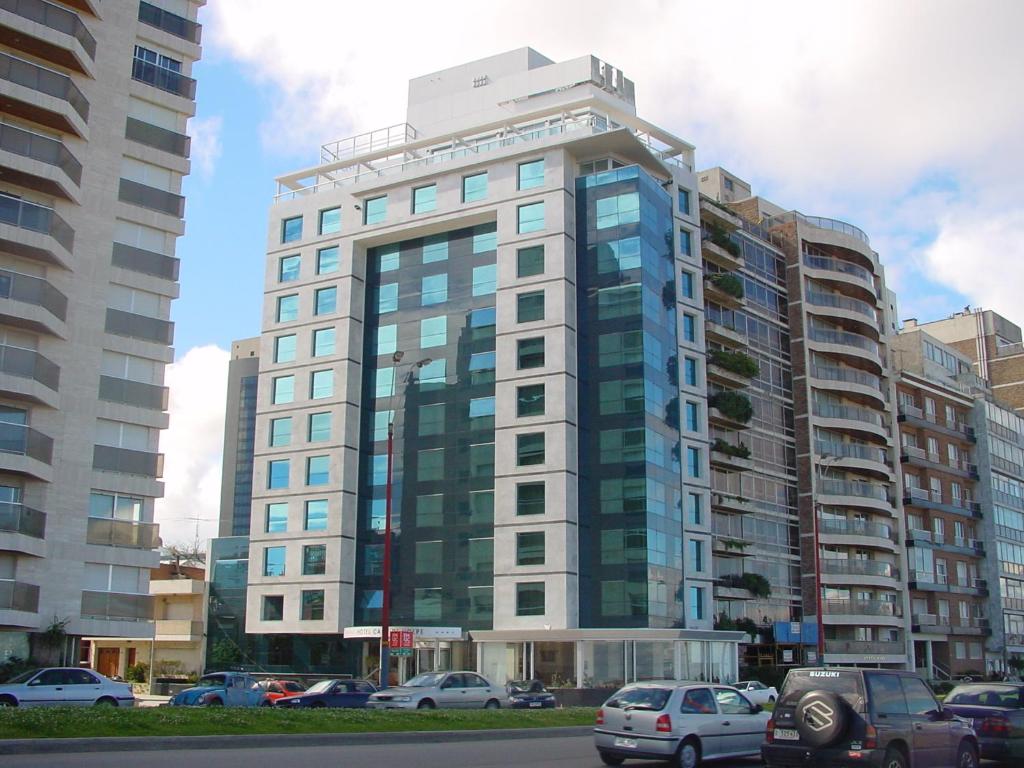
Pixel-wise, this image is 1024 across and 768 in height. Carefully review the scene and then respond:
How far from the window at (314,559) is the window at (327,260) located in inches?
647

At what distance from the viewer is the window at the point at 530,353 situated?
5822cm

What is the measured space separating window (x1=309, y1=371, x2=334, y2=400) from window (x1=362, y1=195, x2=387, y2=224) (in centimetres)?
946

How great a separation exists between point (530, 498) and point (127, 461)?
72.2ft

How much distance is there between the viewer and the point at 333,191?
6750 cm

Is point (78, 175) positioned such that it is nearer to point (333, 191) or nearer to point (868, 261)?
point (333, 191)

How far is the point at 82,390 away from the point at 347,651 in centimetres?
2584

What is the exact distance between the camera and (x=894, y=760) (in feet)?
52.7

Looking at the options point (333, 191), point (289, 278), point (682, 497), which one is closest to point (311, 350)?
point (289, 278)

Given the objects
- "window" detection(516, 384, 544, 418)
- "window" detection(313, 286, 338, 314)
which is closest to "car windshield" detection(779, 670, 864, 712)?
"window" detection(516, 384, 544, 418)

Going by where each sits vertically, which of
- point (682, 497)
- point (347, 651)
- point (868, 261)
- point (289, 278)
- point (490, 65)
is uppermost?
point (490, 65)

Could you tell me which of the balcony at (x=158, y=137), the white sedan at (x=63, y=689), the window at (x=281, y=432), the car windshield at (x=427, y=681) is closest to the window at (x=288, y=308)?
the window at (x=281, y=432)

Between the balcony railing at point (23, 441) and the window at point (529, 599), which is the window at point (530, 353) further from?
the balcony railing at point (23, 441)

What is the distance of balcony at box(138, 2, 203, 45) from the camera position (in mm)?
45250

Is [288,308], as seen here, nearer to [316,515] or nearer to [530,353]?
[316,515]
